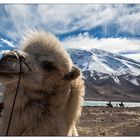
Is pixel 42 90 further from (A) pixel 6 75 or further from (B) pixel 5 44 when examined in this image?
(B) pixel 5 44

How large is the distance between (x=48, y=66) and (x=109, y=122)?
2.89 metres

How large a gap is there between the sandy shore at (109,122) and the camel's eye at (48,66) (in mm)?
1421

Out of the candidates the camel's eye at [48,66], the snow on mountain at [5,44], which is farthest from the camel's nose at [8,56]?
the snow on mountain at [5,44]

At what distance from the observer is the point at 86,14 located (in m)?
3.21

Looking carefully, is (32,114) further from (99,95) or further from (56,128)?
(99,95)

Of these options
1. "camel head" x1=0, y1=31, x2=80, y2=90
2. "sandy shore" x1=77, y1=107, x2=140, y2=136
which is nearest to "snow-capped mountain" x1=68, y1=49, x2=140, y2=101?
"sandy shore" x1=77, y1=107, x2=140, y2=136

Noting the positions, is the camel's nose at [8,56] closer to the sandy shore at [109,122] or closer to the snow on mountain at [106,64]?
the snow on mountain at [106,64]

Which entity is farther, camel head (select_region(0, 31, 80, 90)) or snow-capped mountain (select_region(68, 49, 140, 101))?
snow-capped mountain (select_region(68, 49, 140, 101))

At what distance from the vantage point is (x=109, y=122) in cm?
483

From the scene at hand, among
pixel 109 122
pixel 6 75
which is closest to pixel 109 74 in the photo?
pixel 6 75

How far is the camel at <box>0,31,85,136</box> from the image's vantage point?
1.87 meters

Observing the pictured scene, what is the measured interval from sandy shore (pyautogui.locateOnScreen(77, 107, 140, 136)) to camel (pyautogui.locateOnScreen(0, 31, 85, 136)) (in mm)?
1401

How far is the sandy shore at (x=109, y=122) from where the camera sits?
3596 millimetres

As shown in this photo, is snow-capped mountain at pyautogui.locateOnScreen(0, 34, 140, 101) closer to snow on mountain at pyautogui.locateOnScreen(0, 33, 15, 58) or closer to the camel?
snow on mountain at pyautogui.locateOnScreen(0, 33, 15, 58)
